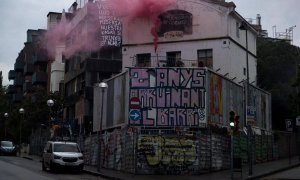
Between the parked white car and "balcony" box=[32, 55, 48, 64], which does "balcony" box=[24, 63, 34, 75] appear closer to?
"balcony" box=[32, 55, 48, 64]

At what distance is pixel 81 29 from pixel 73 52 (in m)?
3.92

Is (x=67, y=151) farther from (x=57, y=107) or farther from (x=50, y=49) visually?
(x=50, y=49)

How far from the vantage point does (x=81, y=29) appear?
177 feet

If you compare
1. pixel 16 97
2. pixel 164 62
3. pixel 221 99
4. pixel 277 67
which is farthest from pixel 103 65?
pixel 16 97

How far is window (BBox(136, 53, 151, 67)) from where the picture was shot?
4262cm

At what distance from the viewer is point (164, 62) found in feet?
132

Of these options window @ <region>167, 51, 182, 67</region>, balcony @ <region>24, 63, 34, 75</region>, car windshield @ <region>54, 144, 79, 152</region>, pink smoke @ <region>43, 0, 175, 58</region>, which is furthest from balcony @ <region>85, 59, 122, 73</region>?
balcony @ <region>24, 63, 34, 75</region>

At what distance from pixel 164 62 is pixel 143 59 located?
3.37 meters

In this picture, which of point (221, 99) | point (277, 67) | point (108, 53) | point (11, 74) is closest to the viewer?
point (221, 99)

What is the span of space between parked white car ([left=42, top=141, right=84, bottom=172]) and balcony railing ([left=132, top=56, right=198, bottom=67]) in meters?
12.7

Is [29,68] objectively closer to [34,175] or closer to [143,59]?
[143,59]

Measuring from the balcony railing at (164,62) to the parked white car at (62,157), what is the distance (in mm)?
12736

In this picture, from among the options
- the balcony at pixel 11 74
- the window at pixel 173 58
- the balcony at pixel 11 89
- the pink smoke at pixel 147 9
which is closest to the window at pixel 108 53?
the pink smoke at pixel 147 9

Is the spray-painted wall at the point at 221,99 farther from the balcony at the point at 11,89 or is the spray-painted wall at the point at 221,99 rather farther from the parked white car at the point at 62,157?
the balcony at the point at 11,89
